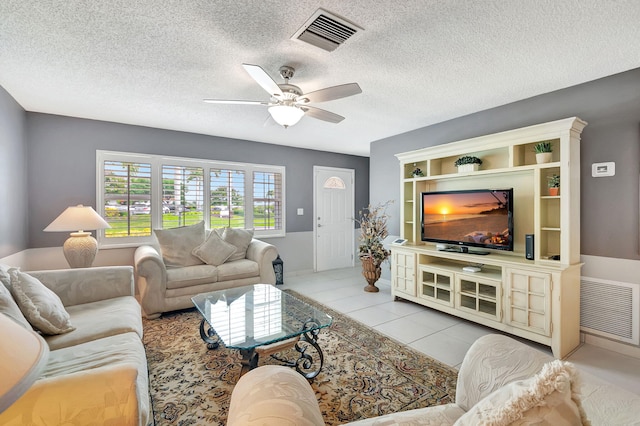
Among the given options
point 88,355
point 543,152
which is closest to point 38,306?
point 88,355

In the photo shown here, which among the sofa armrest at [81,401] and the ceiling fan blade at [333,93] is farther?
the ceiling fan blade at [333,93]

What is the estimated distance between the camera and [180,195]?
175 inches

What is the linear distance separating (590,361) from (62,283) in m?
4.42

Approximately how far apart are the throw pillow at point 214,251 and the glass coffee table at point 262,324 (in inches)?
44.8

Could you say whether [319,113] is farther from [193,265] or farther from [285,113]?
[193,265]

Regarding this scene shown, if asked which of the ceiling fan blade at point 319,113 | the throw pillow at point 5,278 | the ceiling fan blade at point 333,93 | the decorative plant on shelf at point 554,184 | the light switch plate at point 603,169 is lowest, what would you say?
the throw pillow at point 5,278

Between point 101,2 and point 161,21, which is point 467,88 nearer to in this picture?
point 161,21

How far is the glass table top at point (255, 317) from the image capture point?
1958mm

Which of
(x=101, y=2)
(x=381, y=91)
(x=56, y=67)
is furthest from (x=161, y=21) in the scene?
(x=381, y=91)

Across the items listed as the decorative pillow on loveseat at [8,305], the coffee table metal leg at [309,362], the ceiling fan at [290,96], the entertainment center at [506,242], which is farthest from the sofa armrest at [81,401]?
the entertainment center at [506,242]

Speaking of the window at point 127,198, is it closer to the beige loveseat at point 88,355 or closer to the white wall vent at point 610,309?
the beige loveseat at point 88,355

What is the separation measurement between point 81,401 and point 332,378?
62.8 inches

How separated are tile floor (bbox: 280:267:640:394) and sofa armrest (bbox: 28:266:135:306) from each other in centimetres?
233

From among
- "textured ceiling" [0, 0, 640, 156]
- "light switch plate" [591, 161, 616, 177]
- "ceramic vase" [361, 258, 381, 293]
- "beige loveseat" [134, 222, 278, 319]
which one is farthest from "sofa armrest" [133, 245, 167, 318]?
"light switch plate" [591, 161, 616, 177]
